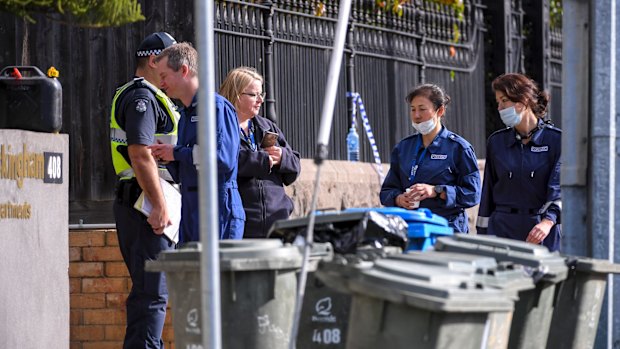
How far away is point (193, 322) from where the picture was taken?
6465 mm

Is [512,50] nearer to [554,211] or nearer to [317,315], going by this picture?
[554,211]

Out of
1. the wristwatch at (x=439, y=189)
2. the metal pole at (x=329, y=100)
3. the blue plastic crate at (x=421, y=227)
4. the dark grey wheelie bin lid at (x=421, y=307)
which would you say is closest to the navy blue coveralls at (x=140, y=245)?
the blue plastic crate at (x=421, y=227)

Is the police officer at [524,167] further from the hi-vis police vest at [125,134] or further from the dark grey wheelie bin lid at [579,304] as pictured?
the hi-vis police vest at [125,134]

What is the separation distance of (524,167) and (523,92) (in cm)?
48

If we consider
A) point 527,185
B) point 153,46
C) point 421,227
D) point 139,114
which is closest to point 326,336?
point 421,227

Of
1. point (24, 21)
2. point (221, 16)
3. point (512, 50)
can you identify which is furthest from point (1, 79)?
point (512, 50)

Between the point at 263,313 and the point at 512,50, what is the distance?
972cm

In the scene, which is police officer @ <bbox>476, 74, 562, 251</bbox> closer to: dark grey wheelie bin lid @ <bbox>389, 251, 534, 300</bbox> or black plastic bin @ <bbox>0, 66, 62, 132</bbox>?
dark grey wheelie bin lid @ <bbox>389, 251, 534, 300</bbox>

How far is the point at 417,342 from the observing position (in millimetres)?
5652

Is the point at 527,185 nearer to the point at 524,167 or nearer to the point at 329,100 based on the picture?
the point at 524,167

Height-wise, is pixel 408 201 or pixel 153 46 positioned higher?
pixel 153 46

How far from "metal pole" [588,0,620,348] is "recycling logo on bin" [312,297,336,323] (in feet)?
5.43

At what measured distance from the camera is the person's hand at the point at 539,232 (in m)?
8.88

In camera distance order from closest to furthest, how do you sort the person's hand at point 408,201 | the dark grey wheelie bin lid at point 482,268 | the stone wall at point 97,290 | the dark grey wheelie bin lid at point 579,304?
the dark grey wheelie bin lid at point 482,268 < the dark grey wheelie bin lid at point 579,304 < the person's hand at point 408,201 < the stone wall at point 97,290
